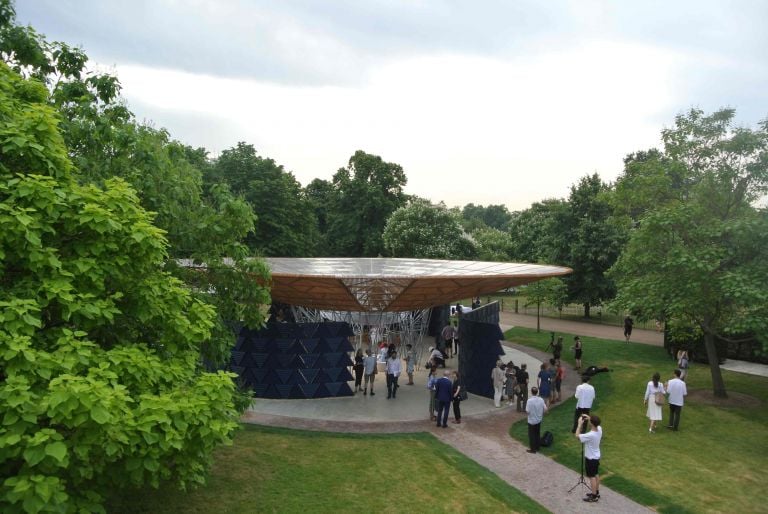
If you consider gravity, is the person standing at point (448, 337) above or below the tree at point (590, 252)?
below

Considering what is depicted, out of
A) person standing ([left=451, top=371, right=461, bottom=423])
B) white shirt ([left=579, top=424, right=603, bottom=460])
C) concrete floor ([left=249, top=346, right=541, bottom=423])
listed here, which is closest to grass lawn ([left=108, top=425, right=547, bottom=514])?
white shirt ([left=579, top=424, right=603, bottom=460])

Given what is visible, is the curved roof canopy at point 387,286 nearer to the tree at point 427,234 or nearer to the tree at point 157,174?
the tree at point 157,174

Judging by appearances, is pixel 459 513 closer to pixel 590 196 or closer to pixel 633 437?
pixel 633 437

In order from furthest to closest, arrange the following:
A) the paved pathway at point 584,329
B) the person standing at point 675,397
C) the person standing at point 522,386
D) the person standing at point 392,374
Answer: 1. the paved pathway at point 584,329
2. the person standing at point 392,374
3. the person standing at point 522,386
4. the person standing at point 675,397

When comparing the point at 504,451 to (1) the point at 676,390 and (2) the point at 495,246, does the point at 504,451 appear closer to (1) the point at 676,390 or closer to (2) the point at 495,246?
(1) the point at 676,390

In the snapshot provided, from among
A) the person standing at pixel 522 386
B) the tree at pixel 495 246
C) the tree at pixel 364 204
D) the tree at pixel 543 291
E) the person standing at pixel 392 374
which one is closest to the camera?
the person standing at pixel 522 386

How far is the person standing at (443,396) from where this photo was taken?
15766mm

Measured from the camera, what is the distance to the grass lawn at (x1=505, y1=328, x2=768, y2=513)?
11.7m

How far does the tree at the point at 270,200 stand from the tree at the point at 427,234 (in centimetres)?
846

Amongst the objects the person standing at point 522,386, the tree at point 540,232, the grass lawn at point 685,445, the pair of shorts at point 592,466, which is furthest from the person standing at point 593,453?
the tree at point 540,232

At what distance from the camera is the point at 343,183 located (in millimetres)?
65000

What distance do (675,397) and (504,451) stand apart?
17.4ft

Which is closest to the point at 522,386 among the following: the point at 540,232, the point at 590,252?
the point at 590,252

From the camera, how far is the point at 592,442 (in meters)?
11.1
